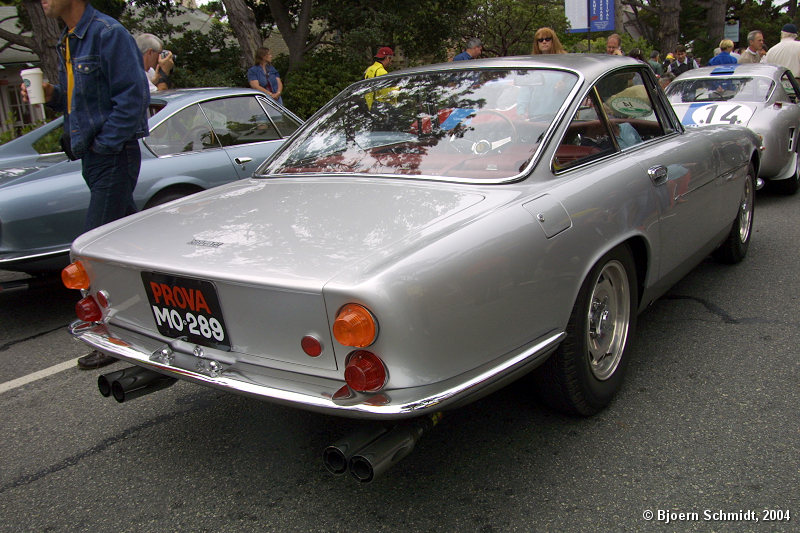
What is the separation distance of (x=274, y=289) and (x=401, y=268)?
0.40 metres

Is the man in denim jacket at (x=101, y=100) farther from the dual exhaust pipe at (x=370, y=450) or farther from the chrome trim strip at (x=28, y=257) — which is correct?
the dual exhaust pipe at (x=370, y=450)

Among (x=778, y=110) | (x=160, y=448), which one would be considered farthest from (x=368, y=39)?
(x=160, y=448)

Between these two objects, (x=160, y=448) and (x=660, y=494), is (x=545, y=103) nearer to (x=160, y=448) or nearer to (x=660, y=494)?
(x=660, y=494)

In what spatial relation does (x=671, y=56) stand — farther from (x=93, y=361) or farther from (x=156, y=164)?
(x=93, y=361)

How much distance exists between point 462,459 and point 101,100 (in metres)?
2.79

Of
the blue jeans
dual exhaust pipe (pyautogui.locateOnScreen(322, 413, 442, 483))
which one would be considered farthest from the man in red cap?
dual exhaust pipe (pyautogui.locateOnScreen(322, 413, 442, 483))

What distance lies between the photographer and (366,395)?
6.68ft

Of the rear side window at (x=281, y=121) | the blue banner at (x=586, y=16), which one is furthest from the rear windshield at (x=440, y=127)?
the blue banner at (x=586, y=16)

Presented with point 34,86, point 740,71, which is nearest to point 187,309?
point 34,86

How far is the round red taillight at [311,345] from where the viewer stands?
2.07 m

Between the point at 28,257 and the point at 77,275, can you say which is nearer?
the point at 77,275

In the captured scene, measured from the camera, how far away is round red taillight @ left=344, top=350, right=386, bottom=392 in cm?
200

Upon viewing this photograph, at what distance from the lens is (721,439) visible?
8.81 ft

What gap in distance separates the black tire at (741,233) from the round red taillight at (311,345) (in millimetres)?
3474
